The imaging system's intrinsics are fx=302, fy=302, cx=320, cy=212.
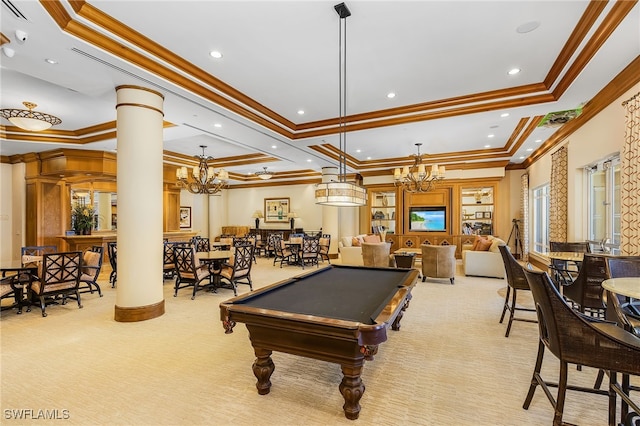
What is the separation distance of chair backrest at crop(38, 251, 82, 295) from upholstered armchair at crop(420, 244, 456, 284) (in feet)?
21.0

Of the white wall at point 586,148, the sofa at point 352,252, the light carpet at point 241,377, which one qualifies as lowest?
the light carpet at point 241,377

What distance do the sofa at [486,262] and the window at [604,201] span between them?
5.84ft

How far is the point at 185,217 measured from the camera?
41.5 ft

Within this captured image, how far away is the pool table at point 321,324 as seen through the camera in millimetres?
1912

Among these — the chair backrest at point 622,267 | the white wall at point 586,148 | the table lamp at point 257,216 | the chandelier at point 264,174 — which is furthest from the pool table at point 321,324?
the table lamp at point 257,216

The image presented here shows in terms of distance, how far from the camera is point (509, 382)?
259 centimetres

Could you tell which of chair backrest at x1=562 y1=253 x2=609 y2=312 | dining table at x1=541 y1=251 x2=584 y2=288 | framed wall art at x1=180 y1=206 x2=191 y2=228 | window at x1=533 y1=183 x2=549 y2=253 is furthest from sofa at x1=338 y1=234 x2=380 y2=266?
framed wall art at x1=180 y1=206 x2=191 y2=228

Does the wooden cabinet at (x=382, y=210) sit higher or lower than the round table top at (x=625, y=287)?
higher

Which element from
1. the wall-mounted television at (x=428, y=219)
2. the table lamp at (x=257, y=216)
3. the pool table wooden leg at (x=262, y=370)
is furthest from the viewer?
the table lamp at (x=257, y=216)

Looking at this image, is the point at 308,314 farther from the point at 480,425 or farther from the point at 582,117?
the point at 582,117

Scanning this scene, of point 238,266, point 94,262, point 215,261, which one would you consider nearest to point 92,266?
point 94,262

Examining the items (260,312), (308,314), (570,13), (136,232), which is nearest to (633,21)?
(570,13)

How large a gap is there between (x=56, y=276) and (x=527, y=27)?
269 inches

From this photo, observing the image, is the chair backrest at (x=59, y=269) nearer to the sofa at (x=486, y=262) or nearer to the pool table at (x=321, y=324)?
the pool table at (x=321, y=324)
